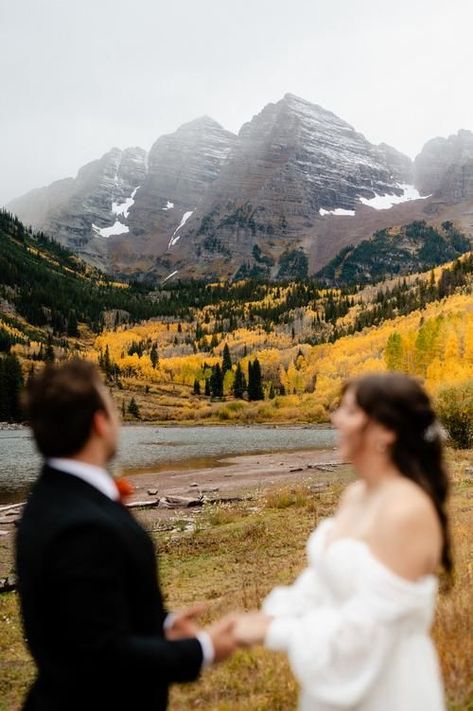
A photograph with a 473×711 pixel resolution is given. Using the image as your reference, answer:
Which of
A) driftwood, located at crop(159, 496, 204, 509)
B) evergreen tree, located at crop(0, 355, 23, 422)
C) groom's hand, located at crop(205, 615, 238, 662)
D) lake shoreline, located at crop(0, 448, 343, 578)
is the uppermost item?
groom's hand, located at crop(205, 615, 238, 662)

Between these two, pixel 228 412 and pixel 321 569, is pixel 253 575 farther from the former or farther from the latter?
pixel 228 412

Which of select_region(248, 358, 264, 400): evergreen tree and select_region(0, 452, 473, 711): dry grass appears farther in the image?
select_region(248, 358, 264, 400): evergreen tree

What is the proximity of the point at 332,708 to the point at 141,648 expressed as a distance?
2.88 feet

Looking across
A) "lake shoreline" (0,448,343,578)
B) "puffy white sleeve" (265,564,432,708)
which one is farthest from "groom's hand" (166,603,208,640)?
"lake shoreline" (0,448,343,578)

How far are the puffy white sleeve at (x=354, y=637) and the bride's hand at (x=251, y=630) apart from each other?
0.21m

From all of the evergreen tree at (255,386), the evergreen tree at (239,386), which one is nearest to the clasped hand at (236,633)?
the evergreen tree at (255,386)

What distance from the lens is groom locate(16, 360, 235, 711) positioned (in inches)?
92.0

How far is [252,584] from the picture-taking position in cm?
1123

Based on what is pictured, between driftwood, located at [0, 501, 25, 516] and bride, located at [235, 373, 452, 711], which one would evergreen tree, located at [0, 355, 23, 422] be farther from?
bride, located at [235, 373, 452, 711]

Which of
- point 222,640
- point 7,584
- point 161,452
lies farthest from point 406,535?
point 161,452

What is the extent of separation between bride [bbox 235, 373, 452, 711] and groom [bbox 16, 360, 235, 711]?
1.53 feet

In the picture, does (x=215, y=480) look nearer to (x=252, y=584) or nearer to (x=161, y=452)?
(x=161, y=452)

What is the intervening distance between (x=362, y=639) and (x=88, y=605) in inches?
43.1

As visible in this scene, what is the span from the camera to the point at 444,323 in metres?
91.3
